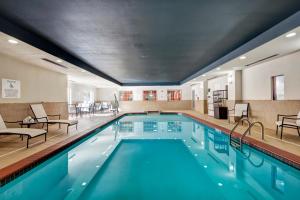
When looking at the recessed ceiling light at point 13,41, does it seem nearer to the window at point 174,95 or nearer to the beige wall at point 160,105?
the beige wall at point 160,105

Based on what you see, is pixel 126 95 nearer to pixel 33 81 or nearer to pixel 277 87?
pixel 33 81

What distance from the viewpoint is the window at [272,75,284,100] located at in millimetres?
6766

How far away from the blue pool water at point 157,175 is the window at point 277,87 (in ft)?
9.84

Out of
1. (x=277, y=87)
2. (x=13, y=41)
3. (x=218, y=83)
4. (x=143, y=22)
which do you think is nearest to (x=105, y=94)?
(x=218, y=83)

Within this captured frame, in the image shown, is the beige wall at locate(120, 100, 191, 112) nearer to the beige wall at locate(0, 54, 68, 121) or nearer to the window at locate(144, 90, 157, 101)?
the window at locate(144, 90, 157, 101)

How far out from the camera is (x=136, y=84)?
56.7 feet

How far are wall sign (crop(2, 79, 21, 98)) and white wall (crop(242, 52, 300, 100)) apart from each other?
8165 millimetres

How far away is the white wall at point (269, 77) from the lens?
18.6 feet

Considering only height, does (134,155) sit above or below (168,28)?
below

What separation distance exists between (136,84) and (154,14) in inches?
545

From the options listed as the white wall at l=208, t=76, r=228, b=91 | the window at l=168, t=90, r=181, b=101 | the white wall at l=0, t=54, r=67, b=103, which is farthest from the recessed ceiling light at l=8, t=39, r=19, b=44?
the window at l=168, t=90, r=181, b=101

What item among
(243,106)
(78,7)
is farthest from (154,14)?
(243,106)

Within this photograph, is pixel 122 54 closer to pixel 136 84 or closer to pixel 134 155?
pixel 134 155

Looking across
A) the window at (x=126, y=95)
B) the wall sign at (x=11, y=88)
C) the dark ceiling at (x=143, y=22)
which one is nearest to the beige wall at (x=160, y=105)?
the window at (x=126, y=95)
